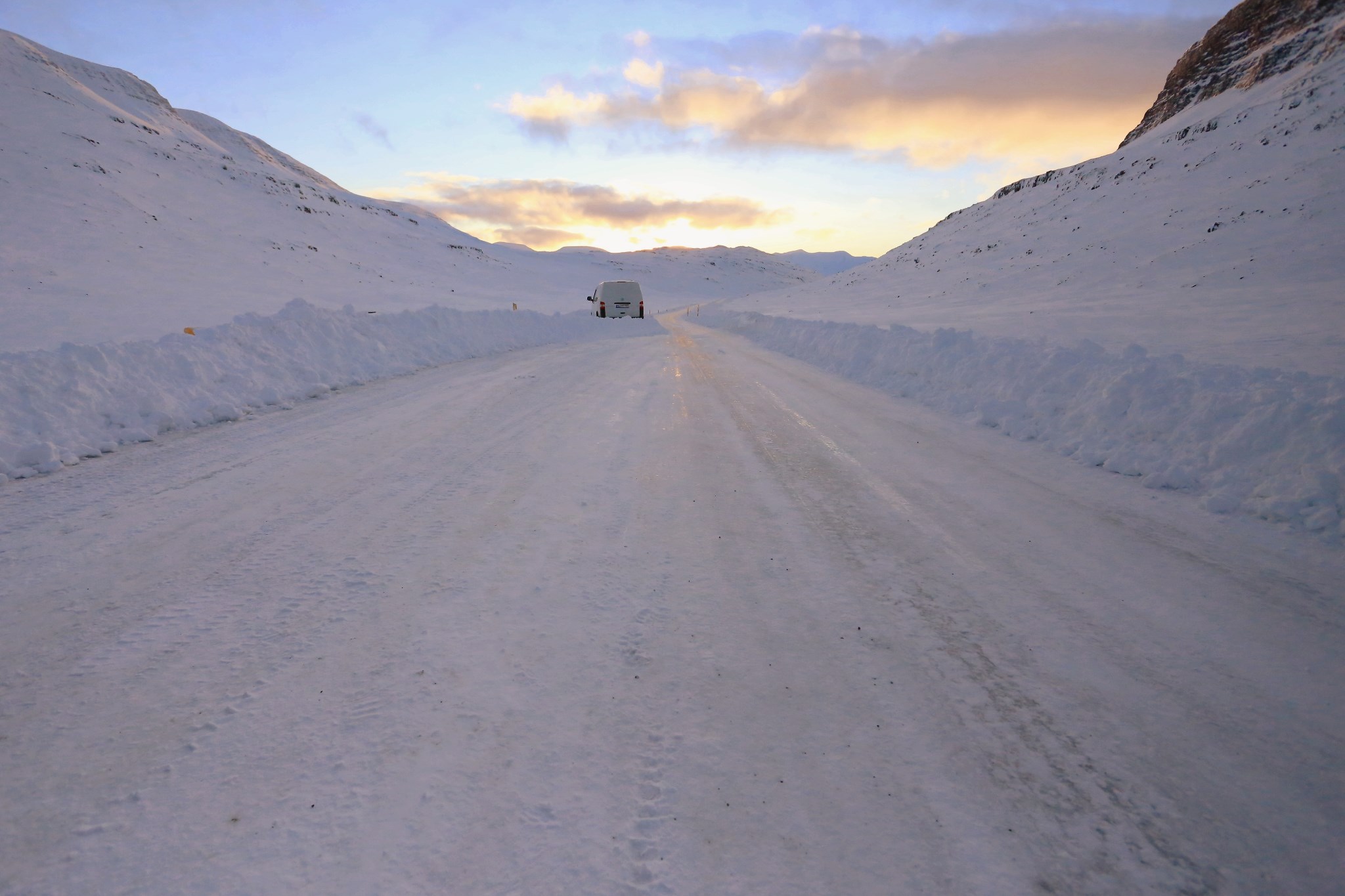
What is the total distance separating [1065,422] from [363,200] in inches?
5304

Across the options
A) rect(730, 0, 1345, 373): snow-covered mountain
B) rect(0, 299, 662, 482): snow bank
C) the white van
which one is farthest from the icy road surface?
the white van

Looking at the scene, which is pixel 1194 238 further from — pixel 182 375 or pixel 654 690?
pixel 182 375

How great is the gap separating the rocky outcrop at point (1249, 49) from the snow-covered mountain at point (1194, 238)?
17 cm

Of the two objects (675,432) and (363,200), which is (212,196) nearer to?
(363,200)

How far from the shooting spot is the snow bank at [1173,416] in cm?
484

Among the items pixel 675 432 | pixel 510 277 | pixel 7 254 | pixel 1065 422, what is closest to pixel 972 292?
pixel 1065 422

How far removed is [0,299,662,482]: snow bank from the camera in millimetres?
5859

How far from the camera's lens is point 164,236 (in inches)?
1831

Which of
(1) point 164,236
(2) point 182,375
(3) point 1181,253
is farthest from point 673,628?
(1) point 164,236

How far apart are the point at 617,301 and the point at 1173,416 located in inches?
1033

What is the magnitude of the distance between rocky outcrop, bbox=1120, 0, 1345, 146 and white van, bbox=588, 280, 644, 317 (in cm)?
4756

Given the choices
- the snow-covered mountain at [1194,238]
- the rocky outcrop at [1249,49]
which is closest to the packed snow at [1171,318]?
the snow-covered mountain at [1194,238]

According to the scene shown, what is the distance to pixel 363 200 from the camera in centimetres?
11600

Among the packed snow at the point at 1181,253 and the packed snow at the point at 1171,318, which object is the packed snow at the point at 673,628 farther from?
the packed snow at the point at 1181,253
